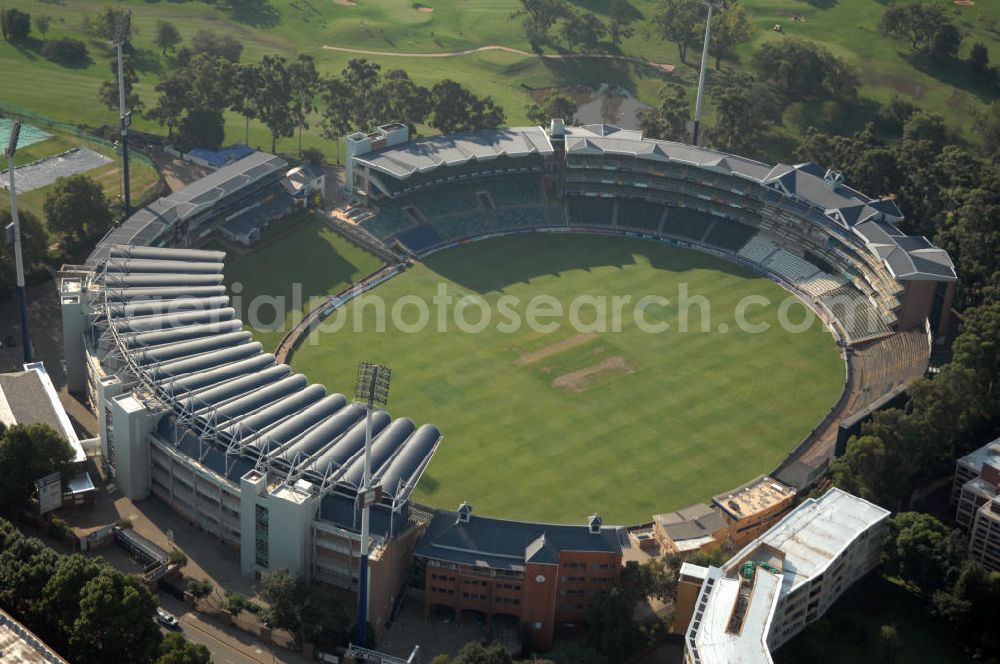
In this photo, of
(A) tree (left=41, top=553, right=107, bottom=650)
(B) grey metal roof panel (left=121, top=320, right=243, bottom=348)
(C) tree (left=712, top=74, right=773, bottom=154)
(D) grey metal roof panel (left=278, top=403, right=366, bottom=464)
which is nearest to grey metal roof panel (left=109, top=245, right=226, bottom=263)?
(B) grey metal roof panel (left=121, top=320, right=243, bottom=348)

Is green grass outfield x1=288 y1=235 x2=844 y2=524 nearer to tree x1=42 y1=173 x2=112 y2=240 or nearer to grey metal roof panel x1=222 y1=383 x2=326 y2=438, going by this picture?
grey metal roof panel x1=222 y1=383 x2=326 y2=438

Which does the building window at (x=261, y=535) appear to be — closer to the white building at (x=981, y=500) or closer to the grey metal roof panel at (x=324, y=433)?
the grey metal roof panel at (x=324, y=433)

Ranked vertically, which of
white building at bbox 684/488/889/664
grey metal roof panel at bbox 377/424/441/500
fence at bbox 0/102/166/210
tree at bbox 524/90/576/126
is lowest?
white building at bbox 684/488/889/664

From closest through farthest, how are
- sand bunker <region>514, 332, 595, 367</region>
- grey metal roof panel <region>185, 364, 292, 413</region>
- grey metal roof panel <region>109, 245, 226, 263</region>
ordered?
grey metal roof panel <region>185, 364, 292, 413</region> → grey metal roof panel <region>109, 245, 226, 263</region> → sand bunker <region>514, 332, 595, 367</region>

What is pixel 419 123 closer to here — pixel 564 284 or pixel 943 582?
pixel 564 284

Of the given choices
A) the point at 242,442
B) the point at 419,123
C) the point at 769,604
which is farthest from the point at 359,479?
the point at 419,123

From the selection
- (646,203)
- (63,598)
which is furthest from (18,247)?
(646,203)

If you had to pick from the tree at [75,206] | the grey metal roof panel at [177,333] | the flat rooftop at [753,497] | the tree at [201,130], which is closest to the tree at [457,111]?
the tree at [201,130]
